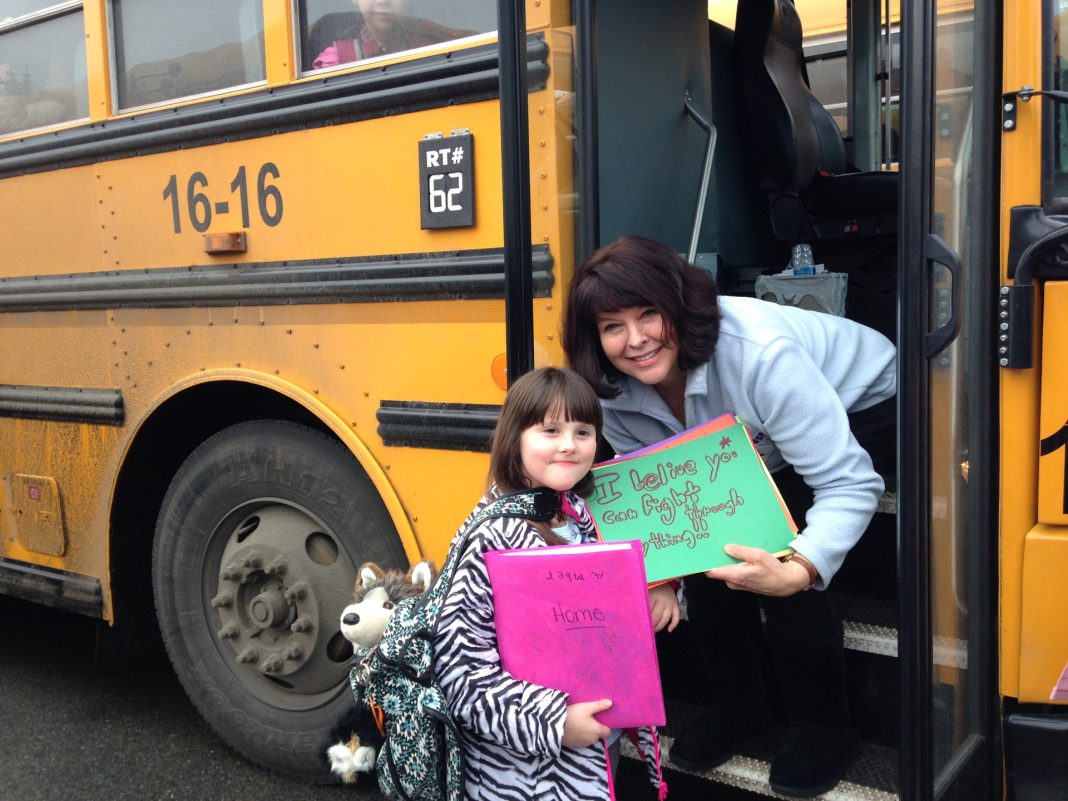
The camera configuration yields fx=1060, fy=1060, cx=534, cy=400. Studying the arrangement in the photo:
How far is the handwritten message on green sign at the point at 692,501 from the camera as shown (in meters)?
1.80

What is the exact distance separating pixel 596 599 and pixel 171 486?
1767 mm

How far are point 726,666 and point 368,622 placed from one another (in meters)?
0.73

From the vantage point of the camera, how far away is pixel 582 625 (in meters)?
1.59

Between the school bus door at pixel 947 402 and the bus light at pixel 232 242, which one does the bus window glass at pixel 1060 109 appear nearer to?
the school bus door at pixel 947 402

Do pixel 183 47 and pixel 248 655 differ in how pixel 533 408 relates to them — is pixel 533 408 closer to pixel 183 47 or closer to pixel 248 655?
pixel 248 655

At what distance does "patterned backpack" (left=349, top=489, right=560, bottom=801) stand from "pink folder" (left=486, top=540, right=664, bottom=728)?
0.33ft

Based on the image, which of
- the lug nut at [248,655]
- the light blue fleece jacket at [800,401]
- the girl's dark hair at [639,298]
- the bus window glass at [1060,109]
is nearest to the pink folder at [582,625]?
the light blue fleece jacket at [800,401]

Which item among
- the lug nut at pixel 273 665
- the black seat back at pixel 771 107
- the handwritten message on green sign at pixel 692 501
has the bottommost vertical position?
the lug nut at pixel 273 665

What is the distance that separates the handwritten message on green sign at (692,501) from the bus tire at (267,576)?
83cm

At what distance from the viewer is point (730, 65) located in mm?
3428

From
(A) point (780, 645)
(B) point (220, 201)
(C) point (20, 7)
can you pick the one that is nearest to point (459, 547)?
(A) point (780, 645)

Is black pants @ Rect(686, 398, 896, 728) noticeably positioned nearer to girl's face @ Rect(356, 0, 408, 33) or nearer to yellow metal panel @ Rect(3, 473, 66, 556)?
girl's face @ Rect(356, 0, 408, 33)

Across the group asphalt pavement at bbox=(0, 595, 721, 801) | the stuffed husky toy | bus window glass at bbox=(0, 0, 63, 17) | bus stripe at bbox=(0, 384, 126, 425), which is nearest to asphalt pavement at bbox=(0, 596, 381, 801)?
asphalt pavement at bbox=(0, 595, 721, 801)

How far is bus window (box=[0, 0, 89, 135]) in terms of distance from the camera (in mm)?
3002
